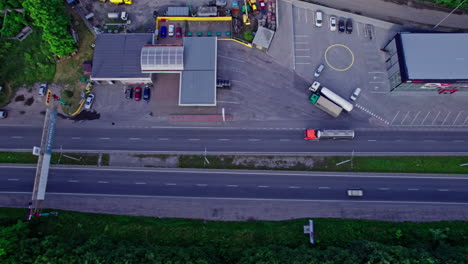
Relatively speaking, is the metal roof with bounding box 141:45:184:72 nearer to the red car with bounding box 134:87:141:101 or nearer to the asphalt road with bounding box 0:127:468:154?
the red car with bounding box 134:87:141:101

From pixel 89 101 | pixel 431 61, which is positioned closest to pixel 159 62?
pixel 89 101

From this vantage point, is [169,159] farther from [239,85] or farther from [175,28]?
[175,28]

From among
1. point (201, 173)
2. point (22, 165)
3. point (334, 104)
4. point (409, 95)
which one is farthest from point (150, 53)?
point (409, 95)

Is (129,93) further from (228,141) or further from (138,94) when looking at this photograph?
(228,141)

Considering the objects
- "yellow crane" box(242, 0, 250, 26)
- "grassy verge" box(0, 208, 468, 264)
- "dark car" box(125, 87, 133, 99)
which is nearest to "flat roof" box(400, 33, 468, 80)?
"grassy verge" box(0, 208, 468, 264)

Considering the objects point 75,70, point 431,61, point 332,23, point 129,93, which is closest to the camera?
point 431,61

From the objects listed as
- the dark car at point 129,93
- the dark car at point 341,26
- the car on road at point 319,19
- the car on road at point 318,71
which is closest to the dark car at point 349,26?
the dark car at point 341,26
